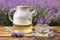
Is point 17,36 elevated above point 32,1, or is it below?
below

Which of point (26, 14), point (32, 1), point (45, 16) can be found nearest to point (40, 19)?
point (45, 16)

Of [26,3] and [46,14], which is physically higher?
[26,3]

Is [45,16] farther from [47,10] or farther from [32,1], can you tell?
[32,1]

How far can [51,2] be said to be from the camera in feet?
6.29

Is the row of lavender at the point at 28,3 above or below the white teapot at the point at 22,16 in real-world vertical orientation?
above

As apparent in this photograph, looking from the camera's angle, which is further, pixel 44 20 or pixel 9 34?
pixel 44 20

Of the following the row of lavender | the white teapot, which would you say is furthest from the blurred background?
the white teapot

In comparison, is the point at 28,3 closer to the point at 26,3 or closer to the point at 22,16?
the point at 26,3

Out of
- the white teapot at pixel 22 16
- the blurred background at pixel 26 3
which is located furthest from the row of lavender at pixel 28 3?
the white teapot at pixel 22 16

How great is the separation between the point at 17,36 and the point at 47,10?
717 millimetres

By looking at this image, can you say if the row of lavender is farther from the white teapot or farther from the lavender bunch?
the white teapot

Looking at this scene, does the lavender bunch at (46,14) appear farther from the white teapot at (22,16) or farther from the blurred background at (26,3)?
the white teapot at (22,16)

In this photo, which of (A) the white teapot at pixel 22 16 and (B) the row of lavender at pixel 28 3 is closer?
(A) the white teapot at pixel 22 16

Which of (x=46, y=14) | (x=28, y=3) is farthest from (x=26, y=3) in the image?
(x=46, y=14)
